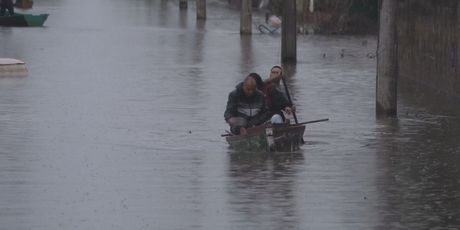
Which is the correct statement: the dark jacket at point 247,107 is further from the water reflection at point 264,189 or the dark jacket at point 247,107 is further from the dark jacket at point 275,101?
the water reflection at point 264,189

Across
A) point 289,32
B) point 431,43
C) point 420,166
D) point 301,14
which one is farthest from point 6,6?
point 420,166

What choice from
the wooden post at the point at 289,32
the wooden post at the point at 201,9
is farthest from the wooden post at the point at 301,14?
the wooden post at the point at 289,32

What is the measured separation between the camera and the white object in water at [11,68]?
34344 mm

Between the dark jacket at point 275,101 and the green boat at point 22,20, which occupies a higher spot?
the dark jacket at point 275,101

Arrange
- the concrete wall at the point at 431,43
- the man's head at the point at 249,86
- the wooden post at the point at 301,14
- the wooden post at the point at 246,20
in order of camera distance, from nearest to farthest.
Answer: the man's head at the point at 249,86
the concrete wall at the point at 431,43
the wooden post at the point at 246,20
the wooden post at the point at 301,14

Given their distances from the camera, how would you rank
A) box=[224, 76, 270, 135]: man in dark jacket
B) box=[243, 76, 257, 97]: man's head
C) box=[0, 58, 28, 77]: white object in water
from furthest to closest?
1. box=[0, 58, 28, 77]: white object in water
2. box=[224, 76, 270, 135]: man in dark jacket
3. box=[243, 76, 257, 97]: man's head

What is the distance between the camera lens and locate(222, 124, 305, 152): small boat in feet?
65.5

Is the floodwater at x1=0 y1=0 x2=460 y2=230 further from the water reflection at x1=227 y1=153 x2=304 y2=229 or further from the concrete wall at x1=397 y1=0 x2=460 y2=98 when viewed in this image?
the concrete wall at x1=397 y1=0 x2=460 y2=98

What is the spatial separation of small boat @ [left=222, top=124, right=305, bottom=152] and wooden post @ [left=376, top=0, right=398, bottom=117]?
4.24 meters

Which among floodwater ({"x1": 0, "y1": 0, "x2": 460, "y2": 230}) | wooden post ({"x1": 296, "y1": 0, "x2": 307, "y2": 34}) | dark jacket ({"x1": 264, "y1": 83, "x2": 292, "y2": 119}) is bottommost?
wooden post ({"x1": 296, "y1": 0, "x2": 307, "y2": 34})

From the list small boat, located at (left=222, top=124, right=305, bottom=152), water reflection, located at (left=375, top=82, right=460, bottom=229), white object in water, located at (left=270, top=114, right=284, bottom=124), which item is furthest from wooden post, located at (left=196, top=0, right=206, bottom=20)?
white object in water, located at (left=270, top=114, right=284, bottom=124)

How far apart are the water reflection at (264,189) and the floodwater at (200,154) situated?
0.07 ft

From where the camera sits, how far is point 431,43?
3084 cm

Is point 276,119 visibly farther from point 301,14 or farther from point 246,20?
point 301,14
